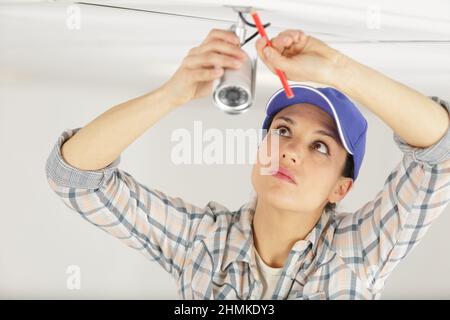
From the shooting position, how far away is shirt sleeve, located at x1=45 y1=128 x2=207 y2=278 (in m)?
0.82

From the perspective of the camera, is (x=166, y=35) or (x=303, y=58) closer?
(x=303, y=58)

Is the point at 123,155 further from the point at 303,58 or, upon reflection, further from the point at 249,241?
the point at 303,58

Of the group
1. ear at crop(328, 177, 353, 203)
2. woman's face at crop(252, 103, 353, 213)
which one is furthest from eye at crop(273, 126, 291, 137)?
ear at crop(328, 177, 353, 203)

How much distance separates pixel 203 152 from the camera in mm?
1239

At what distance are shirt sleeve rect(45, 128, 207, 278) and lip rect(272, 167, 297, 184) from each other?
0.44ft

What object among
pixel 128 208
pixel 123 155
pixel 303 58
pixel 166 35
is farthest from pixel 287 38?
pixel 123 155

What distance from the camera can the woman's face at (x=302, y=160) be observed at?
2.95 ft

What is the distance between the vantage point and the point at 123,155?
4.09 ft

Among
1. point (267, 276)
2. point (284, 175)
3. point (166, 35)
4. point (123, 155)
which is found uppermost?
point (166, 35)

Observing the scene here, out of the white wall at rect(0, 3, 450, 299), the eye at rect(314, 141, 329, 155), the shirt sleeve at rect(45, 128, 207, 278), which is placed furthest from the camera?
the white wall at rect(0, 3, 450, 299)

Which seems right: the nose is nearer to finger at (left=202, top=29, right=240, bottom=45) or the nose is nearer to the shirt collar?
the shirt collar

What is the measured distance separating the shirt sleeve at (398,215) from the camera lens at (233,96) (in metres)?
0.21

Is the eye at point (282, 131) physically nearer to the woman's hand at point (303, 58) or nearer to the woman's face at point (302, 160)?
the woman's face at point (302, 160)

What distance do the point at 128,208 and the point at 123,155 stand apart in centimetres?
38
